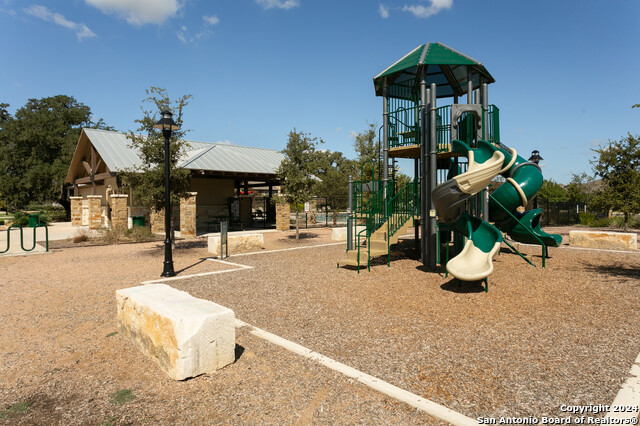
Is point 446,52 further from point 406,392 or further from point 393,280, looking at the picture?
point 406,392

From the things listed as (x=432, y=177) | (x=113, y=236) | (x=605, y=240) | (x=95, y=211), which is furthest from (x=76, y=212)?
(x=605, y=240)

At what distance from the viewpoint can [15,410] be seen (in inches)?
132

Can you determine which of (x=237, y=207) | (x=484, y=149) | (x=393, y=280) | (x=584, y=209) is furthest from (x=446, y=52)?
(x=584, y=209)

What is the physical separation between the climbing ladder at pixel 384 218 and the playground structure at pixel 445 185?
0.03m

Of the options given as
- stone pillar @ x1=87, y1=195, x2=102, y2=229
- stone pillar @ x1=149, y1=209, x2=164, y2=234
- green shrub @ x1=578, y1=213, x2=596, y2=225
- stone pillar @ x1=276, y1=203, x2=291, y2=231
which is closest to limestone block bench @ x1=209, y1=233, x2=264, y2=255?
stone pillar @ x1=149, y1=209, x2=164, y2=234

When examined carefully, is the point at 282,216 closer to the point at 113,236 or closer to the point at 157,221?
the point at 157,221

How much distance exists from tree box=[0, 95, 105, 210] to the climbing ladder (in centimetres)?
3072

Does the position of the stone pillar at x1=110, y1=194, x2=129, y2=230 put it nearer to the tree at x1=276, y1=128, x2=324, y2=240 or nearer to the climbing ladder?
the tree at x1=276, y1=128, x2=324, y2=240

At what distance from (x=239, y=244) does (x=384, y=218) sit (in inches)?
217

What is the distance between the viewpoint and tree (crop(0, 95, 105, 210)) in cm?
3186

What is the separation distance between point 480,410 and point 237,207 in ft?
72.9

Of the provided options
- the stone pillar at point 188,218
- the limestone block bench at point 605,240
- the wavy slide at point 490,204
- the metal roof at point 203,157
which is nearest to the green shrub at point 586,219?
the limestone block bench at point 605,240

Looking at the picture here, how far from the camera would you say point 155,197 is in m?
12.0

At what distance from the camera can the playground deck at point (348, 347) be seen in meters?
3.32
